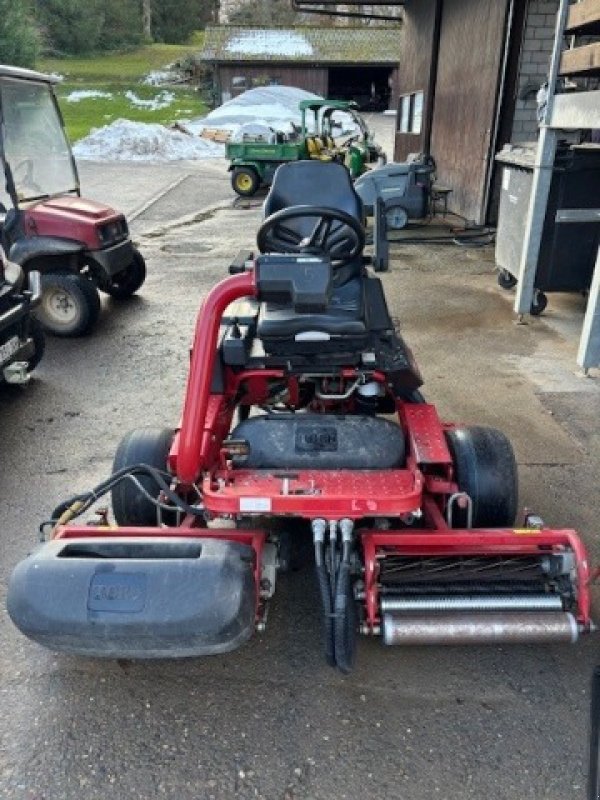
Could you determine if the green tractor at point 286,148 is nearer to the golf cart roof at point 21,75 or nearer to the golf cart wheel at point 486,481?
the golf cart roof at point 21,75

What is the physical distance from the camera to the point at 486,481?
8.61ft

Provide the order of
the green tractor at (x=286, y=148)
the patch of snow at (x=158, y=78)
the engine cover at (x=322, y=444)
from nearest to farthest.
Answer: the engine cover at (x=322, y=444) < the green tractor at (x=286, y=148) < the patch of snow at (x=158, y=78)

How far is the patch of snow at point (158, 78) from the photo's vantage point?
132 feet

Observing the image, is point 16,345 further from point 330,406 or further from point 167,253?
point 167,253

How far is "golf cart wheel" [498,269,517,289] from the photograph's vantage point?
23.0ft

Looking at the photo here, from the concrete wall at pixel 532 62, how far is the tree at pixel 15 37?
88.4 feet

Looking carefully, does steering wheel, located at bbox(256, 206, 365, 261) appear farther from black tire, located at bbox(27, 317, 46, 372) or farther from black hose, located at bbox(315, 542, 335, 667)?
black tire, located at bbox(27, 317, 46, 372)

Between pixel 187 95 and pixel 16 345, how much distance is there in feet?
121

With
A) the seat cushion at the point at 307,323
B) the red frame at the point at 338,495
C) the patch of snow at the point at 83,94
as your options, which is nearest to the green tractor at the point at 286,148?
the seat cushion at the point at 307,323

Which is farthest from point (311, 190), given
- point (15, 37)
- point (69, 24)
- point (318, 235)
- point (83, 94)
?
point (69, 24)

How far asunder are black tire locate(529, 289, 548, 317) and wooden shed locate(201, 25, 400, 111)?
28836 mm

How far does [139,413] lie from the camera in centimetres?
427

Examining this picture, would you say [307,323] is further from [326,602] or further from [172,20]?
[172,20]

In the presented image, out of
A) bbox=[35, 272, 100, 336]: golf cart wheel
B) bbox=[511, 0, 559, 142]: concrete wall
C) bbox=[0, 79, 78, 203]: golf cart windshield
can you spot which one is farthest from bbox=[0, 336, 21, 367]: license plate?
bbox=[511, 0, 559, 142]: concrete wall
